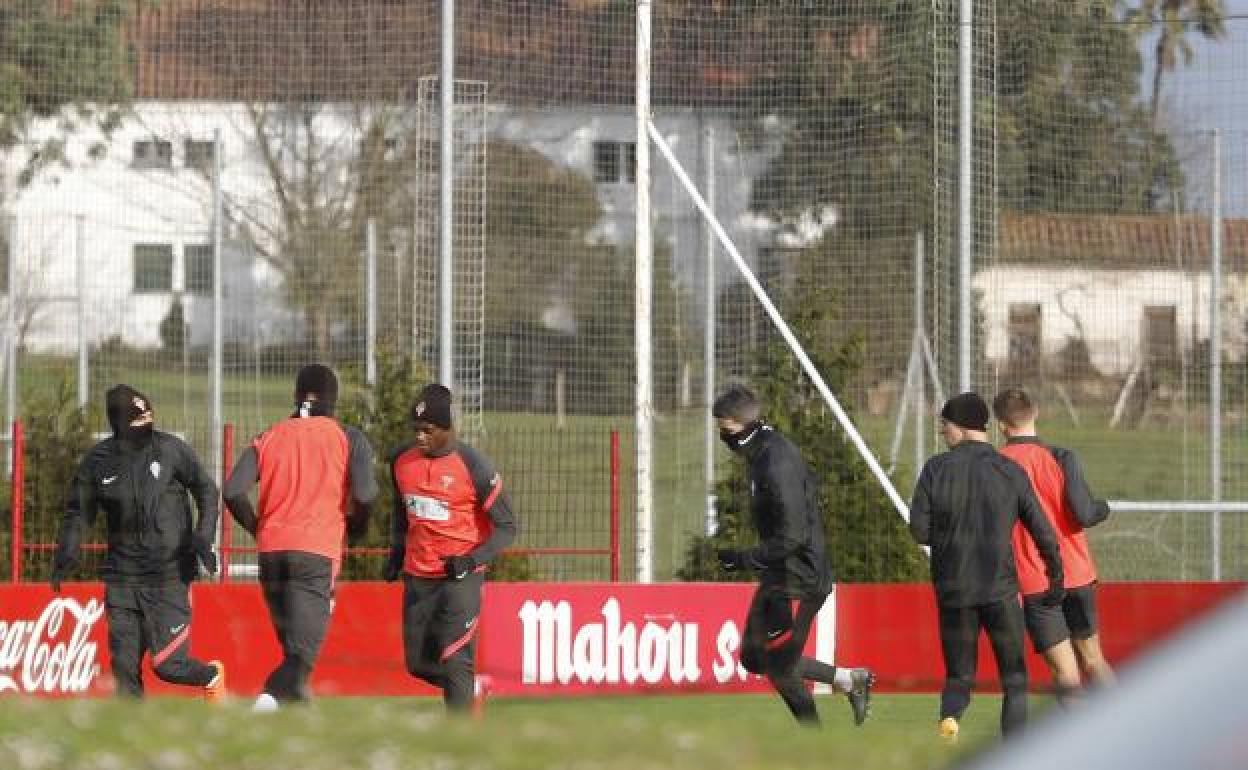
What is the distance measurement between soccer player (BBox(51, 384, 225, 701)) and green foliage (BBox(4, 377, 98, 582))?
186 inches

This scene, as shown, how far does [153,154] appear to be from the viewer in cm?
1895

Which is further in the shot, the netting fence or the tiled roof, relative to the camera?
the tiled roof

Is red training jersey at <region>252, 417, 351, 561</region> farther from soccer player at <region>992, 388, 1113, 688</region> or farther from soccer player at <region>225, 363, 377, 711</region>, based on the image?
soccer player at <region>992, 388, 1113, 688</region>

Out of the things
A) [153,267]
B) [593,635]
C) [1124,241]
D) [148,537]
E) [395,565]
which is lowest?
[593,635]

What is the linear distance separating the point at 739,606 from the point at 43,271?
298 inches

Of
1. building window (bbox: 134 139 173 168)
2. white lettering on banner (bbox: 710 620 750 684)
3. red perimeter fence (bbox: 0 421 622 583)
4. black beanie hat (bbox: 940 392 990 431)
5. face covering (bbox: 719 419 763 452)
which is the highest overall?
building window (bbox: 134 139 173 168)

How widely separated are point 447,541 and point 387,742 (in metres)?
5.69

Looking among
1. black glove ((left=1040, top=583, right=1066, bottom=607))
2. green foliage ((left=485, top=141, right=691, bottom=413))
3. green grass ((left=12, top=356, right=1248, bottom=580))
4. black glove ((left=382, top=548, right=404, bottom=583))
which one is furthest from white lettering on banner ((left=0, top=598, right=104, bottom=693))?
black glove ((left=1040, top=583, right=1066, bottom=607))

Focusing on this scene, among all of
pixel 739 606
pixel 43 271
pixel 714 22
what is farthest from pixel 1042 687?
pixel 43 271

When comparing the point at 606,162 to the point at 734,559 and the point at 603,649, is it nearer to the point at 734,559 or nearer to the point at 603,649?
the point at 603,649

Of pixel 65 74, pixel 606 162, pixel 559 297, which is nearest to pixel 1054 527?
pixel 606 162

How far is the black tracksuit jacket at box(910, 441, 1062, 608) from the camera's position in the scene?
32.6ft

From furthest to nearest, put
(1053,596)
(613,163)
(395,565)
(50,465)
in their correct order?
(613,163), (50,465), (395,565), (1053,596)

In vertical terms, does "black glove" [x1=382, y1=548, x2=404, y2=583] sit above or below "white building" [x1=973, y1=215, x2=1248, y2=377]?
below
